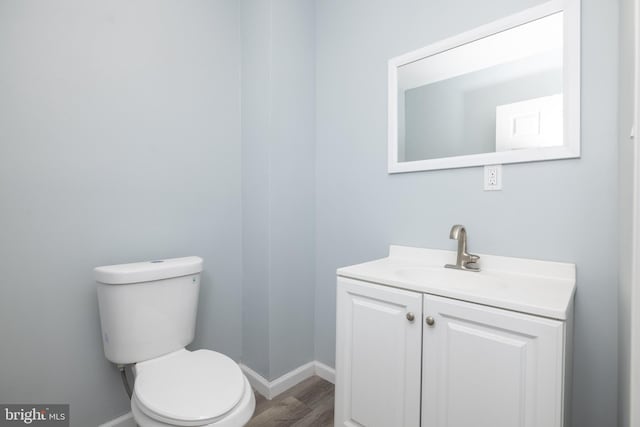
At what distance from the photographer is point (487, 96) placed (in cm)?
132

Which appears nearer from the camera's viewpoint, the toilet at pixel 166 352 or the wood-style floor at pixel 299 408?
the toilet at pixel 166 352

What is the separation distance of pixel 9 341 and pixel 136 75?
3.94ft

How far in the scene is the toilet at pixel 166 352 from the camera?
37.6 inches

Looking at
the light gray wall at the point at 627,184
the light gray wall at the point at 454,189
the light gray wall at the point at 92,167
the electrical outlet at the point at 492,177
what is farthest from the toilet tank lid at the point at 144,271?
the light gray wall at the point at 627,184

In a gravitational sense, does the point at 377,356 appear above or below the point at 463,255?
below

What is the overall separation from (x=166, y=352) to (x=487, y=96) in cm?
176

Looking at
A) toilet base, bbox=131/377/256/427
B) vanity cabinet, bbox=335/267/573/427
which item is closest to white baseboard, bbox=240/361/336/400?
vanity cabinet, bbox=335/267/573/427

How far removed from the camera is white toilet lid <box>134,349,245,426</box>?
0.93 meters

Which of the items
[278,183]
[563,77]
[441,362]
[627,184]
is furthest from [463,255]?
[278,183]

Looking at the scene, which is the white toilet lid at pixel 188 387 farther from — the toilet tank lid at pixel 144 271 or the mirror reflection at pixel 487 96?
the mirror reflection at pixel 487 96

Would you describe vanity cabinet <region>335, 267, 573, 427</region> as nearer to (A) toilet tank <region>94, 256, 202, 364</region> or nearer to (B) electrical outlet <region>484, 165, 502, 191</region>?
(B) electrical outlet <region>484, 165, 502, 191</region>

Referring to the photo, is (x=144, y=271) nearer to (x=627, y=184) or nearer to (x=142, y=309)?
(x=142, y=309)

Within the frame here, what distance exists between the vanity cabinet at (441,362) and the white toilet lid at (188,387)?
0.46m

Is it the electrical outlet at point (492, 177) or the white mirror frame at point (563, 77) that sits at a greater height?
the white mirror frame at point (563, 77)
